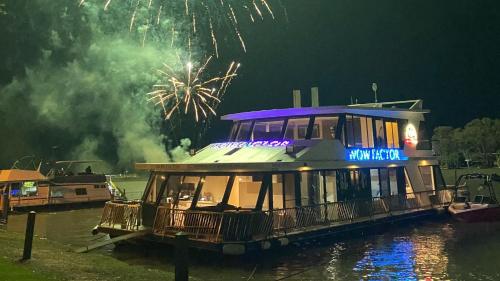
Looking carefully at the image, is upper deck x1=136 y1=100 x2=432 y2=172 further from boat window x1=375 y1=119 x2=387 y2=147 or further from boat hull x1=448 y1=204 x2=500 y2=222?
boat hull x1=448 y1=204 x2=500 y2=222

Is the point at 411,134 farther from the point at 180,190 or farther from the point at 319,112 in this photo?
the point at 180,190

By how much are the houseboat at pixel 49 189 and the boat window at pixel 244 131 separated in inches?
699

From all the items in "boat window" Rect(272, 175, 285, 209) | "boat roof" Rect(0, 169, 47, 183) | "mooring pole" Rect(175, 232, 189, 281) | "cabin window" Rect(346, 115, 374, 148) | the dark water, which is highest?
"cabin window" Rect(346, 115, 374, 148)

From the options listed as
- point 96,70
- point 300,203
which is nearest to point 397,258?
point 300,203

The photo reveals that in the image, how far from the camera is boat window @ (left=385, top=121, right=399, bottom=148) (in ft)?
74.5

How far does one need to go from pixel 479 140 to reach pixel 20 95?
274 ft

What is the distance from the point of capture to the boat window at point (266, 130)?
800 inches

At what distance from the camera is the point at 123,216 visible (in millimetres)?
17172

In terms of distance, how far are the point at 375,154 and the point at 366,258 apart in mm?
7207

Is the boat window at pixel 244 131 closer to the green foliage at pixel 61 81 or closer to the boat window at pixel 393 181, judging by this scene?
the boat window at pixel 393 181

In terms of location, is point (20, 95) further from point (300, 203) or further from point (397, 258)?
point (397, 258)

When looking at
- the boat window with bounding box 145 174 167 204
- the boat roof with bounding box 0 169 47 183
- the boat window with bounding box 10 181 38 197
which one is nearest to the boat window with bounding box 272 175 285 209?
the boat window with bounding box 145 174 167 204

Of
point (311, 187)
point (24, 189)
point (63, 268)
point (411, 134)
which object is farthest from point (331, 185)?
point (24, 189)

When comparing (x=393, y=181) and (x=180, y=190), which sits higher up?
(x=393, y=181)
